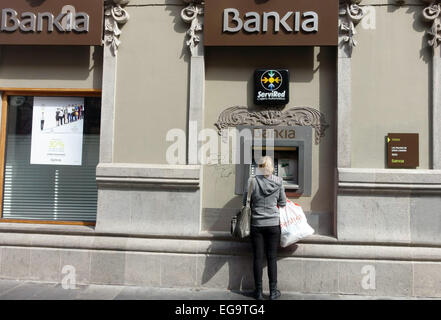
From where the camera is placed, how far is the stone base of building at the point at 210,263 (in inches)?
192

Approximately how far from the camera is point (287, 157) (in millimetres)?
5367

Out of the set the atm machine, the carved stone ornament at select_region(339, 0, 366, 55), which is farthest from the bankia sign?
the carved stone ornament at select_region(339, 0, 366, 55)

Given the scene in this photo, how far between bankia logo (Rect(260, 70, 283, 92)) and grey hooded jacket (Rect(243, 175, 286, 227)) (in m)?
1.44

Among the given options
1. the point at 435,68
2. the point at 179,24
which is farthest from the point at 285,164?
the point at 179,24

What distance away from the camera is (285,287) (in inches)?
197

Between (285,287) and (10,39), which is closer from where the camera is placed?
(285,287)

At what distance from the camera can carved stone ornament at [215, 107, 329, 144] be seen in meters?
5.32

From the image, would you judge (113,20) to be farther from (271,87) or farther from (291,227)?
(291,227)

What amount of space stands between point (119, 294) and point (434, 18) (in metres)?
5.78

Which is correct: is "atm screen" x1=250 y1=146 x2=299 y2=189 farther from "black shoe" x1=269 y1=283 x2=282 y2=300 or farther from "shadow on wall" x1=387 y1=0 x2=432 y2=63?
"shadow on wall" x1=387 y1=0 x2=432 y2=63
